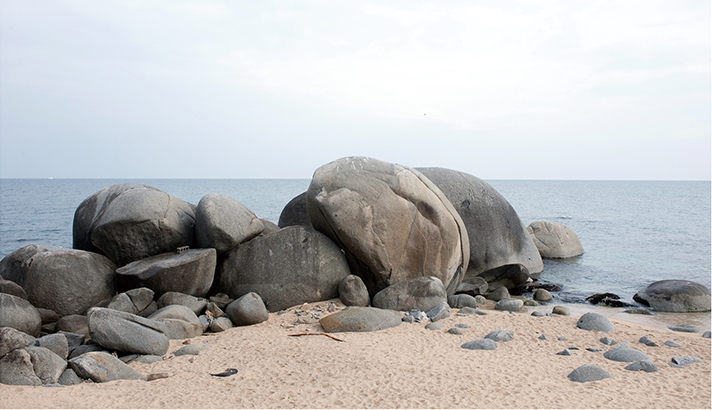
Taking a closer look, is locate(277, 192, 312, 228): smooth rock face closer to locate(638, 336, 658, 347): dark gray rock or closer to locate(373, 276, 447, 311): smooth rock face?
locate(373, 276, 447, 311): smooth rock face

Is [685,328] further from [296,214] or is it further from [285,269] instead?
[296,214]

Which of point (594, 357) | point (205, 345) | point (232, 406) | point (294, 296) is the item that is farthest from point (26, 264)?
point (594, 357)

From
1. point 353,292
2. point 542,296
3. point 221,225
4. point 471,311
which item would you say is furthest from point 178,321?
point 542,296

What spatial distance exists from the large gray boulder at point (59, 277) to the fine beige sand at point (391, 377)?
7.03 ft

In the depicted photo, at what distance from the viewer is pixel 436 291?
8594 mm

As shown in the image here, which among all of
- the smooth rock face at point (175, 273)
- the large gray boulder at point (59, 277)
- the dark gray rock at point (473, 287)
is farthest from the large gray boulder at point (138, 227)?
the dark gray rock at point (473, 287)

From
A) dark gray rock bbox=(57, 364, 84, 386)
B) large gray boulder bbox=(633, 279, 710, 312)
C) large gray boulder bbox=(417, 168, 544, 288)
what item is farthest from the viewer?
large gray boulder bbox=(417, 168, 544, 288)

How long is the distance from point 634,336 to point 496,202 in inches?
203

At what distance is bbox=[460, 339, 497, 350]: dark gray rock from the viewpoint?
6.54m

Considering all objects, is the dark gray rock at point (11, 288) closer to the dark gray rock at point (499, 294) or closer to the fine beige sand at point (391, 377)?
the fine beige sand at point (391, 377)

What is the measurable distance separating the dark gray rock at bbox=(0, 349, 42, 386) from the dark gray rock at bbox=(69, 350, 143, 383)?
398mm

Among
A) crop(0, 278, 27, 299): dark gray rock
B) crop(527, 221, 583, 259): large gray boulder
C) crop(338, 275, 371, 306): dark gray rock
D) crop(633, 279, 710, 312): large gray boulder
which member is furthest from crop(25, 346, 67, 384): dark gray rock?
crop(527, 221, 583, 259): large gray boulder

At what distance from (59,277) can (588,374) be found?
774 centimetres

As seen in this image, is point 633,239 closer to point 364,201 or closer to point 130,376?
point 364,201
